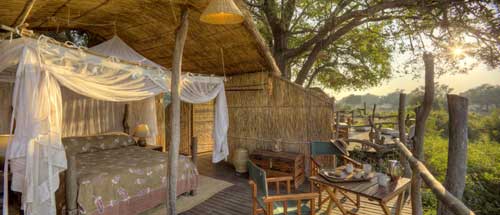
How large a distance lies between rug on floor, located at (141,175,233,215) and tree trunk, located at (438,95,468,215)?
10.3ft

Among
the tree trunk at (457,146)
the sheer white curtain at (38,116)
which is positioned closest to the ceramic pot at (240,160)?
the sheer white curtain at (38,116)

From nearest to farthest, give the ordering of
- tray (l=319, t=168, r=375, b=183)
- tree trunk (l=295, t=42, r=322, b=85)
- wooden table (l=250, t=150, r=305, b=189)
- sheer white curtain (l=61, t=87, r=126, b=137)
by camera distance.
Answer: tray (l=319, t=168, r=375, b=183) → wooden table (l=250, t=150, r=305, b=189) → sheer white curtain (l=61, t=87, r=126, b=137) → tree trunk (l=295, t=42, r=322, b=85)

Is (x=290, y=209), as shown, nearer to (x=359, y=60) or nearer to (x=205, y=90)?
(x=205, y=90)

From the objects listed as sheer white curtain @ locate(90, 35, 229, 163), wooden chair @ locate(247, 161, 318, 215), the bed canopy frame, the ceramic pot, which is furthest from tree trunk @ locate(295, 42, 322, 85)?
wooden chair @ locate(247, 161, 318, 215)

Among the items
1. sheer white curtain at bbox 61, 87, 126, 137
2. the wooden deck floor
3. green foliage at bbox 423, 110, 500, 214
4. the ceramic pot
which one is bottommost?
green foliage at bbox 423, 110, 500, 214

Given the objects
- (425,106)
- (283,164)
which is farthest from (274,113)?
(425,106)

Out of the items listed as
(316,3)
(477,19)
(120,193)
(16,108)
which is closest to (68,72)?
(16,108)

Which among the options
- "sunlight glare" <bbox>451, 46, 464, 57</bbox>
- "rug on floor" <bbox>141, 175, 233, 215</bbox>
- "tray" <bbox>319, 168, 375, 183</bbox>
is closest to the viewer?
"tray" <bbox>319, 168, 375, 183</bbox>

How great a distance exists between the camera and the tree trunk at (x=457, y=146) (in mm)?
2170

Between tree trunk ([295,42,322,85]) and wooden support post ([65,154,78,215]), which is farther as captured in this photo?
tree trunk ([295,42,322,85])

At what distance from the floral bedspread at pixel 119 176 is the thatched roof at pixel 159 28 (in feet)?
7.28

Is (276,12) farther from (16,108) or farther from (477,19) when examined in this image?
(16,108)

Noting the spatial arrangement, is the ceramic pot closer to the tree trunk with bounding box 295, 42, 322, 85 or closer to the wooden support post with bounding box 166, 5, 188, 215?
the wooden support post with bounding box 166, 5, 188, 215

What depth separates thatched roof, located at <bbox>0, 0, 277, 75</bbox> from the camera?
3996 mm
